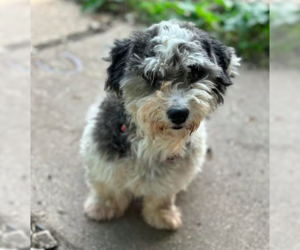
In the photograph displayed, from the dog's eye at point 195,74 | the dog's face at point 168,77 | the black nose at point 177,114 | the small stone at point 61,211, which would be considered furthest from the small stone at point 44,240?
the dog's eye at point 195,74

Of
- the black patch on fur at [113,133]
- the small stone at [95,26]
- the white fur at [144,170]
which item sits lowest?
the small stone at [95,26]

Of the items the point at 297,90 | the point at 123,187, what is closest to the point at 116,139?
the point at 123,187

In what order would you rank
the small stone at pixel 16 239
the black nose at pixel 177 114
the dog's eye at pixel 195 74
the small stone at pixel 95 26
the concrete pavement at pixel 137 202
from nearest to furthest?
1. the black nose at pixel 177 114
2. the dog's eye at pixel 195 74
3. the small stone at pixel 16 239
4. the concrete pavement at pixel 137 202
5. the small stone at pixel 95 26

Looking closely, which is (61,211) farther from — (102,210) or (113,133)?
(113,133)

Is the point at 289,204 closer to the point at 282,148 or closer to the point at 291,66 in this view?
the point at 282,148

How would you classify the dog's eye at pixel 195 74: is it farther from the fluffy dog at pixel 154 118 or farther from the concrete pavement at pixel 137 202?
the concrete pavement at pixel 137 202

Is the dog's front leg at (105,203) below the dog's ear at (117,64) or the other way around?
below

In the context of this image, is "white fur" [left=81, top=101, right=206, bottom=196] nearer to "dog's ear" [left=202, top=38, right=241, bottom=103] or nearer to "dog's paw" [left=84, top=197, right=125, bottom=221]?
"dog's paw" [left=84, top=197, right=125, bottom=221]

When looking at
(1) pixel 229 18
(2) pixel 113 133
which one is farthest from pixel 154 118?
(1) pixel 229 18

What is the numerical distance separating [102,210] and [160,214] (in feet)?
1.25

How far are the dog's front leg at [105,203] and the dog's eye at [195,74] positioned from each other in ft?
3.11

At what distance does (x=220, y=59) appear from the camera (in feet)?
8.86

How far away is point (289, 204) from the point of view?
350 cm

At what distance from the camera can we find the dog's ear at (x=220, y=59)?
264cm
